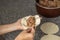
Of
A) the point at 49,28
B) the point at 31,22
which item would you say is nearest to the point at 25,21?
the point at 31,22

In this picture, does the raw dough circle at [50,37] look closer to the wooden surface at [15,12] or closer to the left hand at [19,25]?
the wooden surface at [15,12]

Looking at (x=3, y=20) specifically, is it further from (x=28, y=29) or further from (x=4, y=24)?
(x=28, y=29)

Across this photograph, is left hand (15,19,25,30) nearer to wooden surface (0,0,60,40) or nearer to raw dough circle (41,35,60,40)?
wooden surface (0,0,60,40)

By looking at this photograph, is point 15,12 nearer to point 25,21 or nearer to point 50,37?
point 25,21

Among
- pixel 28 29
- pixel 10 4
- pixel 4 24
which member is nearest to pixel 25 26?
pixel 28 29

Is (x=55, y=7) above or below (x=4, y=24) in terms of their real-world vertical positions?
above
